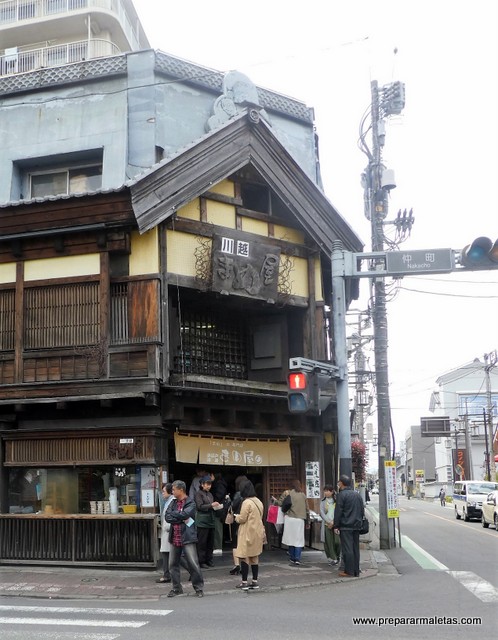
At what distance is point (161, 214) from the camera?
49.2 ft

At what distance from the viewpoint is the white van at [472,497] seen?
33.5 meters

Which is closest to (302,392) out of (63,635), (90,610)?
(90,610)

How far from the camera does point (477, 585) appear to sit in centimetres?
1221

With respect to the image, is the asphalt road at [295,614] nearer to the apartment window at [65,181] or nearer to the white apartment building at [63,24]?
the apartment window at [65,181]

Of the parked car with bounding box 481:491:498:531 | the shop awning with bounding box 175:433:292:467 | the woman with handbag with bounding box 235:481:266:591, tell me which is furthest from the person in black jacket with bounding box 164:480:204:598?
the parked car with bounding box 481:491:498:531

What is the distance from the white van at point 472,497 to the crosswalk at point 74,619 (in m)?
27.0

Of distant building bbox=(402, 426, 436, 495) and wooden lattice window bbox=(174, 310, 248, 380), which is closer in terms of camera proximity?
wooden lattice window bbox=(174, 310, 248, 380)

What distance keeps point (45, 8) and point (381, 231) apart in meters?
23.6

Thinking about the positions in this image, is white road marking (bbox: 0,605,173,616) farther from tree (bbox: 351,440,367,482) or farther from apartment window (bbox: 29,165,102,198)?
tree (bbox: 351,440,367,482)

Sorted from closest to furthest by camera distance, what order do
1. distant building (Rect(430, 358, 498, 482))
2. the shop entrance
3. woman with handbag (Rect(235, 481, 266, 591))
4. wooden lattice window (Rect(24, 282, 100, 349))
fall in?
woman with handbag (Rect(235, 481, 266, 591)), wooden lattice window (Rect(24, 282, 100, 349)), the shop entrance, distant building (Rect(430, 358, 498, 482))

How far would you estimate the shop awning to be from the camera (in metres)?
15.7

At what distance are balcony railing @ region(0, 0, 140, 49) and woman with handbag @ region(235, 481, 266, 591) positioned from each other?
96.8ft

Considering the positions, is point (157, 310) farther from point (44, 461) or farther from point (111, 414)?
point (44, 461)

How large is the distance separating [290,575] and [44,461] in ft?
18.8
